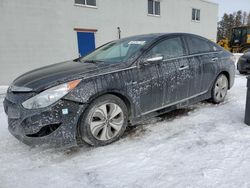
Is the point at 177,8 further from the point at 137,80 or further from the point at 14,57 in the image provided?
the point at 137,80

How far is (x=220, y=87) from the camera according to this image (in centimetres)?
449

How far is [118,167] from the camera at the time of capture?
7.90 feet

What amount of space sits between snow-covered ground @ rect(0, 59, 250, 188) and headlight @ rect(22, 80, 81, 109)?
697mm

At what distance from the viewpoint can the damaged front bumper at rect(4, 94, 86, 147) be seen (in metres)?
2.45

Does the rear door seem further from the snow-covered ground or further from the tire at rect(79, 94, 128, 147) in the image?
the tire at rect(79, 94, 128, 147)

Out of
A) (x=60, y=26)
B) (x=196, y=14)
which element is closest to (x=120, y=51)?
(x=60, y=26)

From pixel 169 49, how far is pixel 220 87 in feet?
5.44

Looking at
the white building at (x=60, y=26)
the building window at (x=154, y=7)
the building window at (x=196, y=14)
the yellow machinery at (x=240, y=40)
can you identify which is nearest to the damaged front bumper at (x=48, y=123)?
the white building at (x=60, y=26)

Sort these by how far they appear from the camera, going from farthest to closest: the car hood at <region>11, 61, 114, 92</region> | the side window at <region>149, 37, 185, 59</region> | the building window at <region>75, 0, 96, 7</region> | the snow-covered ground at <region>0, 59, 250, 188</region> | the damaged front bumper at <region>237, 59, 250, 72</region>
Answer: the building window at <region>75, 0, 96, 7</region> → the damaged front bumper at <region>237, 59, 250, 72</region> → the side window at <region>149, 37, 185, 59</region> → the car hood at <region>11, 61, 114, 92</region> → the snow-covered ground at <region>0, 59, 250, 188</region>

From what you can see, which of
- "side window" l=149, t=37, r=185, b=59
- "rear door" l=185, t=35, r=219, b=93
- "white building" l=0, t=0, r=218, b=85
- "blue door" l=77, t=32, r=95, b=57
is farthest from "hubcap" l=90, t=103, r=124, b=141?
"blue door" l=77, t=32, r=95, b=57

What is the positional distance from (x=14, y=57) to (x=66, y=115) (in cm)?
774

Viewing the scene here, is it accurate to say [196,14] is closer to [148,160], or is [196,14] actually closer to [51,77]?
[51,77]

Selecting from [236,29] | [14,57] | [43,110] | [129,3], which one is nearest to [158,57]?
[43,110]

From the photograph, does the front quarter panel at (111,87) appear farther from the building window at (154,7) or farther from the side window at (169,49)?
the building window at (154,7)
